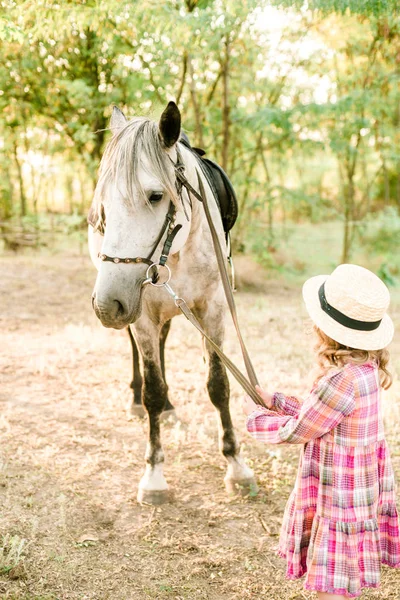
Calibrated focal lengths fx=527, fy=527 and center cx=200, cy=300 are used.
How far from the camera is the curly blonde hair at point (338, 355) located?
1884 millimetres

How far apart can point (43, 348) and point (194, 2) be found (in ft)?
16.3

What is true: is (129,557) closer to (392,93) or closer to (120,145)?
(120,145)

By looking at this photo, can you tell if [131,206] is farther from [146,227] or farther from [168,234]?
[168,234]

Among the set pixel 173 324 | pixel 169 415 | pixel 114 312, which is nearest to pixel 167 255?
pixel 114 312

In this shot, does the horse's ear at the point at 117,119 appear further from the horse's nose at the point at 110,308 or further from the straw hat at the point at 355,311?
the straw hat at the point at 355,311

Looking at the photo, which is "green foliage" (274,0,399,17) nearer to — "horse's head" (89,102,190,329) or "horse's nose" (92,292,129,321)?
"horse's head" (89,102,190,329)

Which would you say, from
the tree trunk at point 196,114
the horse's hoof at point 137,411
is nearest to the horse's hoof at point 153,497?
the horse's hoof at point 137,411

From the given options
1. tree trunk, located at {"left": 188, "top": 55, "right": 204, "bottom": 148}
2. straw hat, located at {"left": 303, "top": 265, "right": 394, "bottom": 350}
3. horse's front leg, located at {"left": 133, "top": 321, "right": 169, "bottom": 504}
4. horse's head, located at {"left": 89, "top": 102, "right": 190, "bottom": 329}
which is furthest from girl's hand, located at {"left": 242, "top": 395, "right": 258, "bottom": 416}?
tree trunk, located at {"left": 188, "top": 55, "right": 204, "bottom": 148}

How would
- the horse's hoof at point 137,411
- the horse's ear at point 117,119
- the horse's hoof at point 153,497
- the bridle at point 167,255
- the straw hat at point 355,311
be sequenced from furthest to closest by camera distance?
the horse's hoof at point 137,411
the horse's hoof at point 153,497
the horse's ear at point 117,119
the bridle at point 167,255
the straw hat at point 355,311

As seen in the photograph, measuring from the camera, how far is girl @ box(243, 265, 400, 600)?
1.83m

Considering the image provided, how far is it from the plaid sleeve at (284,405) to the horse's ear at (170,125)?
4.15 ft

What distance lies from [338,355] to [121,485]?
1.98 metres

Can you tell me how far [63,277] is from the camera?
422 inches

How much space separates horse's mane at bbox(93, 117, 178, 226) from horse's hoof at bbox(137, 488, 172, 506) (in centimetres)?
166
